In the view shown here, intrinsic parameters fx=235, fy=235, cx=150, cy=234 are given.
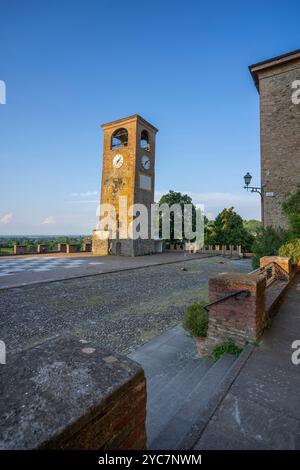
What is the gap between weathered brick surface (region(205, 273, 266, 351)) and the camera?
11.8ft

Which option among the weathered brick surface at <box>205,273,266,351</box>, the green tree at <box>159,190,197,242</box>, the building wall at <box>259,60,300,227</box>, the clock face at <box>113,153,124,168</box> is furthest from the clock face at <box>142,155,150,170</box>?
the weathered brick surface at <box>205,273,266,351</box>

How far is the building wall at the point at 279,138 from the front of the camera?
14398 millimetres

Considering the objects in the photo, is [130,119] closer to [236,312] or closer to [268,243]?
[268,243]

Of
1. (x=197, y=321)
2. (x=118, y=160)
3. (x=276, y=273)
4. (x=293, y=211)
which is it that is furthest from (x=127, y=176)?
(x=197, y=321)

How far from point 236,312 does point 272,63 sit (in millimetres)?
17808

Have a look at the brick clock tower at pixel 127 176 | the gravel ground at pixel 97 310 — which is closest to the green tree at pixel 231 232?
the brick clock tower at pixel 127 176

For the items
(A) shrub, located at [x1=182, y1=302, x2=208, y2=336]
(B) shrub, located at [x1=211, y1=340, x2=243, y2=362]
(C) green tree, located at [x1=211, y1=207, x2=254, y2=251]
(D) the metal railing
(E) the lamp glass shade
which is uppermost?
(E) the lamp glass shade

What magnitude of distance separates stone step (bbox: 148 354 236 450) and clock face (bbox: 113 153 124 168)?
2574 centimetres

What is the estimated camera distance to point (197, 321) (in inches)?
168

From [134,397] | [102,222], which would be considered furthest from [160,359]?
[102,222]

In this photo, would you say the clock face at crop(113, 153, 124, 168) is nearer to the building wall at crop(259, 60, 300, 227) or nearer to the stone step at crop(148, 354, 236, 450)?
the building wall at crop(259, 60, 300, 227)

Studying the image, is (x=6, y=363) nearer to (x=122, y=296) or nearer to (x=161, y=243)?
(x=122, y=296)

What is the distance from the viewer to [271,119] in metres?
15.2

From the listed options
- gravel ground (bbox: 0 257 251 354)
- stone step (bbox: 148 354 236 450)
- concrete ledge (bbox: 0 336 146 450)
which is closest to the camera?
concrete ledge (bbox: 0 336 146 450)
